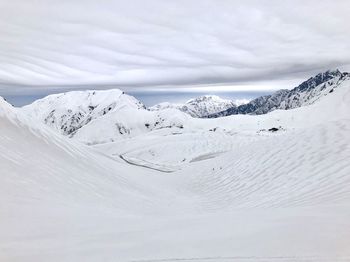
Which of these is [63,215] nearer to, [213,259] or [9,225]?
[9,225]

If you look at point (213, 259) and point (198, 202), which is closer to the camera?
point (213, 259)

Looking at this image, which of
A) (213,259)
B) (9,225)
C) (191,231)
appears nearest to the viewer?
(213,259)

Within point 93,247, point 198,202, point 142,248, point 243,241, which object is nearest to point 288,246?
point 243,241

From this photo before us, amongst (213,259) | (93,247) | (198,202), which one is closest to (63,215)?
(93,247)

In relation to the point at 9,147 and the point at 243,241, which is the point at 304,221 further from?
the point at 9,147

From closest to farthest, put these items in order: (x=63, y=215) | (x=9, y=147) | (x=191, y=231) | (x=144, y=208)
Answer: (x=191, y=231) → (x=63, y=215) → (x=144, y=208) → (x=9, y=147)

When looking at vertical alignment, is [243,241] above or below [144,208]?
above
